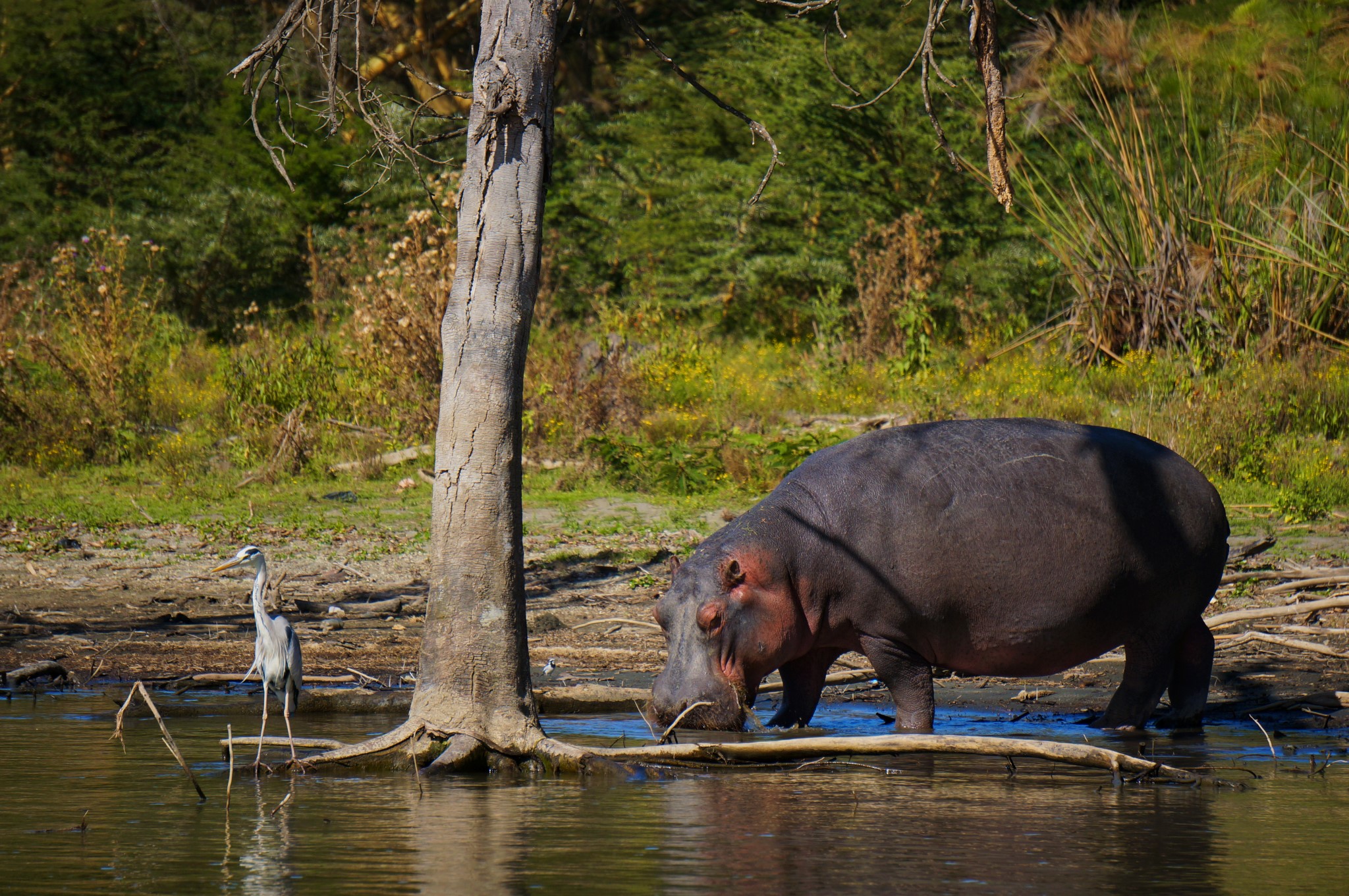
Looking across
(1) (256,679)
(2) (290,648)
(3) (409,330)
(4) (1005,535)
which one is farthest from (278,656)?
(3) (409,330)

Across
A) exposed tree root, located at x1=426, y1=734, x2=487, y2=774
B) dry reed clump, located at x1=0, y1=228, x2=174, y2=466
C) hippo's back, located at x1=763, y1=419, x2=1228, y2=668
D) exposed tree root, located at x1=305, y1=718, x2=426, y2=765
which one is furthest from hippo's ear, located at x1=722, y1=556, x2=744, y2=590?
dry reed clump, located at x1=0, y1=228, x2=174, y2=466

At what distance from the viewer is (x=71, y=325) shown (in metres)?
15.8

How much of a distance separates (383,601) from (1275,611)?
495cm

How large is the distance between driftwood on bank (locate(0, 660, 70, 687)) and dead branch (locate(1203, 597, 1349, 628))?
5.58 meters

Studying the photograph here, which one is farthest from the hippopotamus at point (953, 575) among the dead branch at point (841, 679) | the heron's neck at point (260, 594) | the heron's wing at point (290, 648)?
the heron's neck at point (260, 594)

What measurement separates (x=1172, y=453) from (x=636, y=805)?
3.12 m

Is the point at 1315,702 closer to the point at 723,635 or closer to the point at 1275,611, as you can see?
the point at 1275,611

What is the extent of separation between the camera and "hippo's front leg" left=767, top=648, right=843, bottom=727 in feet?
22.3

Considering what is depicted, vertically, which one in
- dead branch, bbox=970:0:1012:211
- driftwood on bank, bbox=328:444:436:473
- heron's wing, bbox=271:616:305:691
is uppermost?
dead branch, bbox=970:0:1012:211

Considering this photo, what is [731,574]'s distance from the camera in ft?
20.9

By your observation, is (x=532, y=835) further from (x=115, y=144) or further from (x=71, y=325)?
(x=115, y=144)

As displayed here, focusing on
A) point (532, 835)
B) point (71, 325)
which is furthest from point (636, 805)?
point (71, 325)

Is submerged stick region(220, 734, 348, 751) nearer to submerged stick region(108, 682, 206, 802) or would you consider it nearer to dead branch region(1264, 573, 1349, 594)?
submerged stick region(108, 682, 206, 802)

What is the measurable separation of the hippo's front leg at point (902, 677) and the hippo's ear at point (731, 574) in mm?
594
